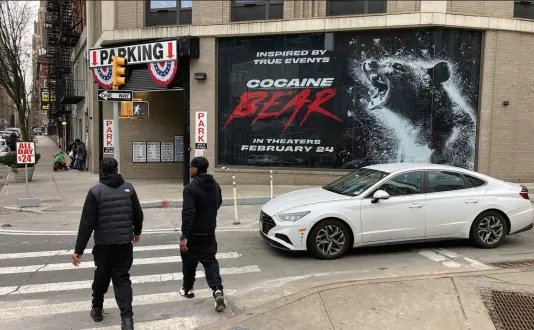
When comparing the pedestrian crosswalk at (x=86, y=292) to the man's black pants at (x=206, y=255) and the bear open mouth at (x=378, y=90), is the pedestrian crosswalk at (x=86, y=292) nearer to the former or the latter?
the man's black pants at (x=206, y=255)

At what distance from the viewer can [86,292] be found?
5.72 meters

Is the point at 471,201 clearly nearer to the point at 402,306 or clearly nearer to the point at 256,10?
the point at 402,306

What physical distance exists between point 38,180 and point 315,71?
12127 mm

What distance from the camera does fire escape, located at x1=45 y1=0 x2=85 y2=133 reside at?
28.7 m

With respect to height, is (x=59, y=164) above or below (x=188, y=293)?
above

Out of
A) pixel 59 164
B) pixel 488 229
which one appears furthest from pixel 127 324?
pixel 59 164

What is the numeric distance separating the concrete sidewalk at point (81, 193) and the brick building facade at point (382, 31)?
5.33 feet

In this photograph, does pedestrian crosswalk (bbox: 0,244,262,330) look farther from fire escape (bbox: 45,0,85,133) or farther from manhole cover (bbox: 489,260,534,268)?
fire escape (bbox: 45,0,85,133)

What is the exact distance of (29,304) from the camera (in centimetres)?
530

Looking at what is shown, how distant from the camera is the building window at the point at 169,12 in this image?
16922mm

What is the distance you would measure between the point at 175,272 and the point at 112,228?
7.77 ft

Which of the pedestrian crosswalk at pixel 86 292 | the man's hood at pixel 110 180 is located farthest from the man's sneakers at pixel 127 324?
the man's hood at pixel 110 180

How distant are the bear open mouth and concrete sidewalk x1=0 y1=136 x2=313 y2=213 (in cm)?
373

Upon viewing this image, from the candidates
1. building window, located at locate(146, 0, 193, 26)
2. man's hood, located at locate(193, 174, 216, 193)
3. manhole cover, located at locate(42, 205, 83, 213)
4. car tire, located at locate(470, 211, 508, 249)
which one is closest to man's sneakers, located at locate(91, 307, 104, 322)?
→ man's hood, located at locate(193, 174, 216, 193)
